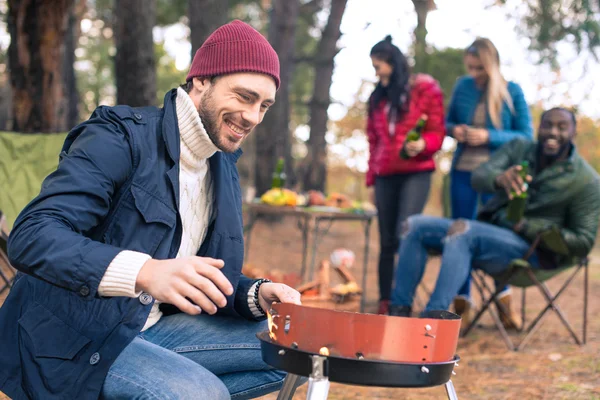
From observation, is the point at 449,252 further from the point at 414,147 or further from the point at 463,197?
the point at 463,197

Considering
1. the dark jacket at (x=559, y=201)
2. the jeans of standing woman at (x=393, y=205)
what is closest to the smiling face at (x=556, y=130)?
the dark jacket at (x=559, y=201)

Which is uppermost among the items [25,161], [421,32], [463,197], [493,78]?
[421,32]

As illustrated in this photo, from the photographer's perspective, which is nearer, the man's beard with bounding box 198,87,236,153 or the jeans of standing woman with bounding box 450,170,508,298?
the man's beard with bounding box 198,87,236,153

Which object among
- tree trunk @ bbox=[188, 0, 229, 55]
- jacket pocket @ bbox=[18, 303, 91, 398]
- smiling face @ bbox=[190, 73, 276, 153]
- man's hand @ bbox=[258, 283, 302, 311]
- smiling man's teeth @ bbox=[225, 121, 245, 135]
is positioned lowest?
jacket pocket @ bbox=[18, 303, 91, 398]

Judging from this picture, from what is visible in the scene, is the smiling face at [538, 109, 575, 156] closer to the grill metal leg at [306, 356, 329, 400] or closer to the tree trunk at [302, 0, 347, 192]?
the grill metal leg at [306, 356, 329, 400]

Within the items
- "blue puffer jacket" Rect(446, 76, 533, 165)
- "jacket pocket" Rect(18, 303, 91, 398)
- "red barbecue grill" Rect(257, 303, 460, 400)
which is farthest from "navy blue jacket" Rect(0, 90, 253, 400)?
"blue puffer jacket" Rect(446, 76, 533, 165)

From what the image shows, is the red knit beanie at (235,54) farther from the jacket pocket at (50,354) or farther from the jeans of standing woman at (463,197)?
the jeans of standing woman at (463,197)

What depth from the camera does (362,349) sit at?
1.67 metres

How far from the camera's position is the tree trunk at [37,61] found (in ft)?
19.4

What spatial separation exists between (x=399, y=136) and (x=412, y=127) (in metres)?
0.12

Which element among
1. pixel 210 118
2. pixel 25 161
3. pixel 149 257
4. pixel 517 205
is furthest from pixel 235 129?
pixel 25 161

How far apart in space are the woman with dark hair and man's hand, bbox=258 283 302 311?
125 inches

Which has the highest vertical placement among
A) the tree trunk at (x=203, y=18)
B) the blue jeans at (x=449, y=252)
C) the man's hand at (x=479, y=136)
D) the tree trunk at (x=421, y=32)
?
the tree trunk at (x=421, y=32)

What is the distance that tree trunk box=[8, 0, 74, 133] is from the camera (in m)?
5.90
